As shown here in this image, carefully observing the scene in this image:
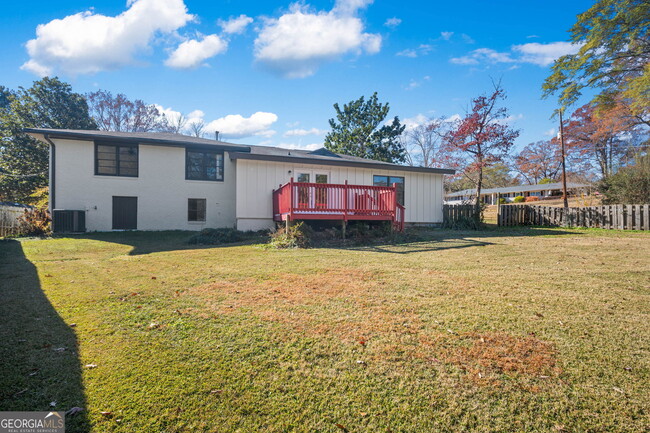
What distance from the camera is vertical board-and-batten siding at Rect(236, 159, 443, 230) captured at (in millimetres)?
12375

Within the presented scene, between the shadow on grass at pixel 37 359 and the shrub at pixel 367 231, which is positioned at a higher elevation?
the shrub at pixel 367 231

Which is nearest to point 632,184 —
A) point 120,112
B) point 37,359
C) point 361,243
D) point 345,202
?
point 361,243

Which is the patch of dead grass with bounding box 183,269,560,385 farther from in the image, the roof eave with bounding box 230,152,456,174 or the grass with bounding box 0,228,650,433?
the roof eave with bounding box 230,152,456,174

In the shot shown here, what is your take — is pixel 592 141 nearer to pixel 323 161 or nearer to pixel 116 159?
pixel 323 161

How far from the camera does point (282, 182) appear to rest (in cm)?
1289

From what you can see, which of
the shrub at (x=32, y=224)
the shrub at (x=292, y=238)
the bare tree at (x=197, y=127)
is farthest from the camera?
the bare tree at (x=197, y=127)

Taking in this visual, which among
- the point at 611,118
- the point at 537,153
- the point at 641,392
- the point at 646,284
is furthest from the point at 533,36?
the point at 537,153

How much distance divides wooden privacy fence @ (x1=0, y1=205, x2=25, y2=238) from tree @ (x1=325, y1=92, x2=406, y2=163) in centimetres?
2152

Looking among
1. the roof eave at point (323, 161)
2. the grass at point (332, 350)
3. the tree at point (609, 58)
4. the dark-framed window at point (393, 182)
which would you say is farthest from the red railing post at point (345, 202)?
the tree at point (609, 58)

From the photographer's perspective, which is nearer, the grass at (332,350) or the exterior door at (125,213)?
the grass at (332,350)

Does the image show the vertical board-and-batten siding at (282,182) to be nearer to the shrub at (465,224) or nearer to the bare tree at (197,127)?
the shrub at (465,224)

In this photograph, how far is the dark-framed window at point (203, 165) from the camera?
1429 cm

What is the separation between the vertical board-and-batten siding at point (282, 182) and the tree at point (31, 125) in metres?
19.5

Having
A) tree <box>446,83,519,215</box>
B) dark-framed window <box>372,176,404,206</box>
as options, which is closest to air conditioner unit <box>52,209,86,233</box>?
dark-framed window <box>372,176,404,206</box>
